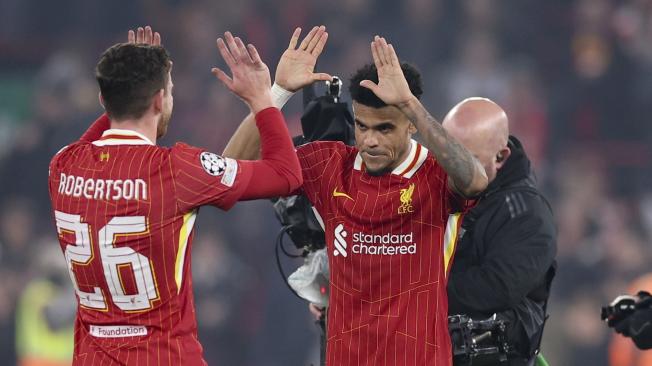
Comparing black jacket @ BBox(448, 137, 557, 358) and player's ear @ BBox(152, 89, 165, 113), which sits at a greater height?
player's ear @ BBox(152, 89, 165, 113)

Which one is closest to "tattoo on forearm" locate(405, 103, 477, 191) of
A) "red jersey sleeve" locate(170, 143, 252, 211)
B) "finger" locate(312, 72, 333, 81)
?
"finger" locate(312, 72, 333, 81)

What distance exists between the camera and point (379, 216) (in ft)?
12.7

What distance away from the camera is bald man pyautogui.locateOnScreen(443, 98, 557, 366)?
445 cm

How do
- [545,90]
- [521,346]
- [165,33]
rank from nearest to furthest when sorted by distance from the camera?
[521,346] < [545,90] < [165,33]

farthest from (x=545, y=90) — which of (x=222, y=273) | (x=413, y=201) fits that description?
(x=413, y=201)

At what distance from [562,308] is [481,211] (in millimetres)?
3822

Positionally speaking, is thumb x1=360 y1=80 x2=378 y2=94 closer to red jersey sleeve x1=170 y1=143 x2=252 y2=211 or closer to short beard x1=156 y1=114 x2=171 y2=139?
red jersey sleeve x1=170 y1=143 x2=252 y2=211

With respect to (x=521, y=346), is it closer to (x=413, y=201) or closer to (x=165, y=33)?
(x=413, y=201)

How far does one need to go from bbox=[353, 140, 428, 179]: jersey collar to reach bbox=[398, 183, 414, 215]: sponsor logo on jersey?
52 mm

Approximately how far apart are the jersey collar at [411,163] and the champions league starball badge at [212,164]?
65cm

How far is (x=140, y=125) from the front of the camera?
347 cm

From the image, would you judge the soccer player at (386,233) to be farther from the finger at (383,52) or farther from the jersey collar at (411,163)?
the finger at (383,52)

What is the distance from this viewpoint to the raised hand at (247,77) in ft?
11.9

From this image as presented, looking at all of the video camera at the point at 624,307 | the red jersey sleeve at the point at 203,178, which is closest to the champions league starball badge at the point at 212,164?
the red jersey sleeve at the point at 203,178
